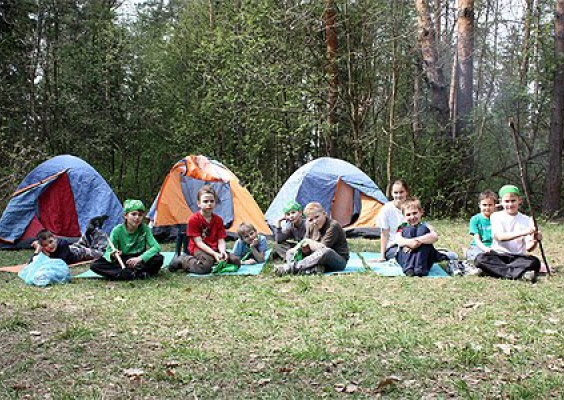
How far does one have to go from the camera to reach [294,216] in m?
7.50

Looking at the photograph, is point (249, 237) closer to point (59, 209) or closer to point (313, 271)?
point (313, 271)

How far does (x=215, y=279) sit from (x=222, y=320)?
5.76ft

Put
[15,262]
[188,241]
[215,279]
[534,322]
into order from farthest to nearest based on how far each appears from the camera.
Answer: [15,262] < [188,241] < [215,279] < [534,322]

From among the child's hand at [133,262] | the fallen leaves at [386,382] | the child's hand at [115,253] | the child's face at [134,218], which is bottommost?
the fallen leaves at [386,382]

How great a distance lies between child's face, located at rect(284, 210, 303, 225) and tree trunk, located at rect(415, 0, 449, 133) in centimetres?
602

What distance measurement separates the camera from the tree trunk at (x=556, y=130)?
40.5 feet

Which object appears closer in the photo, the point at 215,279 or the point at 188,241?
the point at 215,279

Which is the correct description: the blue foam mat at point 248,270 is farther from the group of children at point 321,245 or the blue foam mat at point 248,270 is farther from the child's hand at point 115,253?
the child's hand at point 115,253

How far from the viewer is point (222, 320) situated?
440 cm

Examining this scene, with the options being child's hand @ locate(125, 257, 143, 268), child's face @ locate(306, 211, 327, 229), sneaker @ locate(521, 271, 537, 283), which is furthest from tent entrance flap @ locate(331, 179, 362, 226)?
child's hand @ locate(125, 257, 143, 268)

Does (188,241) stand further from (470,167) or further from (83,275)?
(470,167)

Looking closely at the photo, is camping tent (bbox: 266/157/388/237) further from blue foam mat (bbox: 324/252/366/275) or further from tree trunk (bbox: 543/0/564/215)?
tree trunk (bbox: 543/0/564/215)

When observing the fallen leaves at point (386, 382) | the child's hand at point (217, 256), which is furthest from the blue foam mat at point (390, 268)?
the fallen leaves at point (386, 382)

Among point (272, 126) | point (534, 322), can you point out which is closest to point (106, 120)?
point (272, 126)
